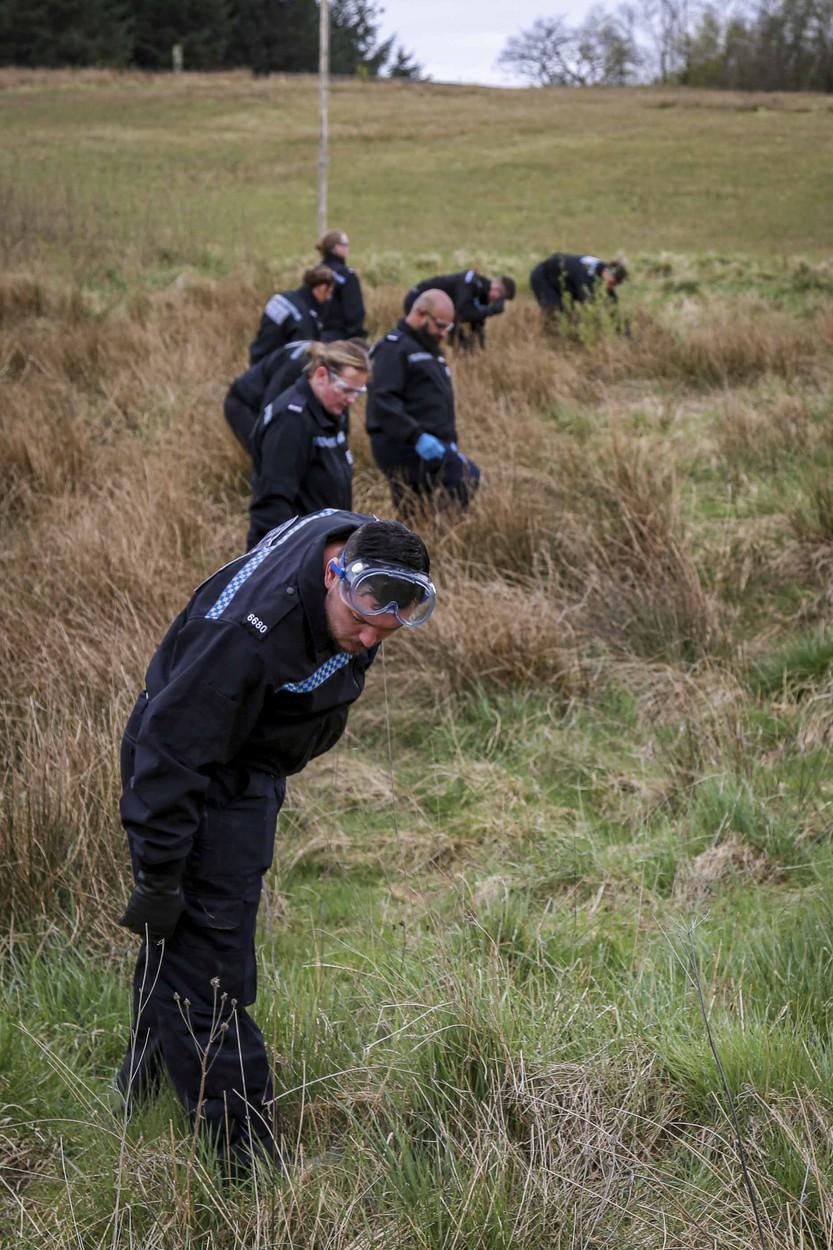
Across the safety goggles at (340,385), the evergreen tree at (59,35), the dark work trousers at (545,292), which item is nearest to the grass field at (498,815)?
the dark work trousers at (545,292)

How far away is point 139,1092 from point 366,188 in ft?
92.6

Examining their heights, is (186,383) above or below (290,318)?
below

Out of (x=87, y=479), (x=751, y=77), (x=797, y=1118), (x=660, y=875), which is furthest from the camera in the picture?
(x=751, y=77)

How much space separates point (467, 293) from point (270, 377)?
4.34 meters

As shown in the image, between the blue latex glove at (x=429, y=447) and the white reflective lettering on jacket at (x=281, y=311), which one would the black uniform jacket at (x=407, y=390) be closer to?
the blue latex glove at (x=429, y=447)

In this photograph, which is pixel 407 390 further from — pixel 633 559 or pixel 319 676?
pixel 319 676

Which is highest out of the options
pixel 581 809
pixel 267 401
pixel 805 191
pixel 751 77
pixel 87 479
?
pixel 751 77

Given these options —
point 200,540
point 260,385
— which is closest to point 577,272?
point 260,385

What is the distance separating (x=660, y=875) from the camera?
13.2ft

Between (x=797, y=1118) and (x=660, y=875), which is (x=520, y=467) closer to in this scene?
(x=660, y=875)

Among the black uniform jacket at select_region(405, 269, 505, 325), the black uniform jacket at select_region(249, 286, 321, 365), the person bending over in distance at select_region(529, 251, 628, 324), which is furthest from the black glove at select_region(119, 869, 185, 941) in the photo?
the person bending over in distance at select_region(529, 251, 628, 324)

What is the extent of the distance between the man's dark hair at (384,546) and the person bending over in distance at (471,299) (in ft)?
26.0

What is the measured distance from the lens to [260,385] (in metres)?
6.68

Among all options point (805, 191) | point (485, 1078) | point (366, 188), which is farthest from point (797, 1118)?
point (366, 188)
